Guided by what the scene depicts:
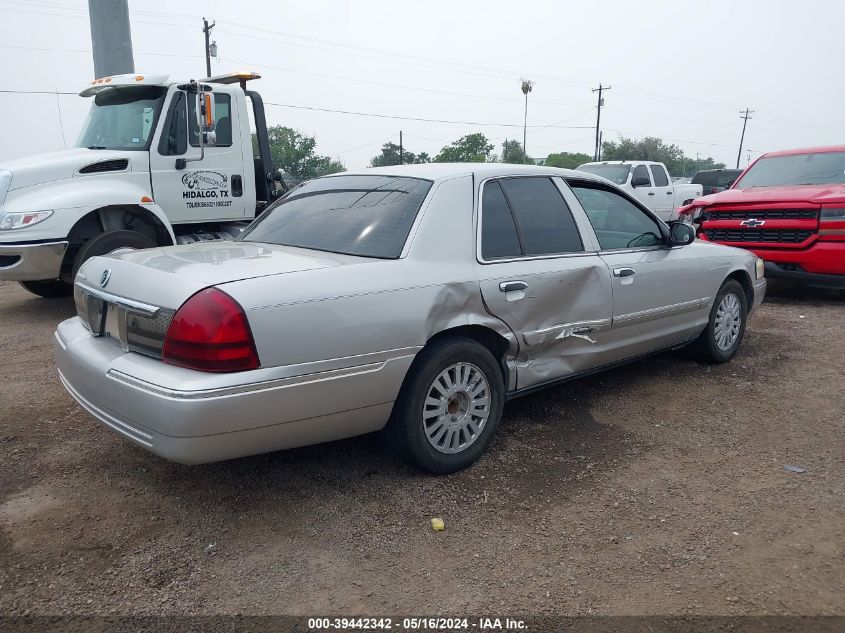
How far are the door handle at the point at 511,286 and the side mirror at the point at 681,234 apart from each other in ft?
5.50

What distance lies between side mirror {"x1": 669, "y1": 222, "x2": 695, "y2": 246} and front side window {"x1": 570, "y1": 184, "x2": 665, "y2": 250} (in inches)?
2.9

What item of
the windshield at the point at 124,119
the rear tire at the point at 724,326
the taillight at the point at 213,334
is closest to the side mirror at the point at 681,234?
the rear tire at the point at 724,326

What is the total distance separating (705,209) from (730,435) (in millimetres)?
5584

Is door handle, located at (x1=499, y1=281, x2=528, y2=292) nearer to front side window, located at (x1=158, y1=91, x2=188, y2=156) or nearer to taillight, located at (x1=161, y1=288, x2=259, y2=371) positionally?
taillight, located at (x1=161, y1=288, x2=259, y2=371)

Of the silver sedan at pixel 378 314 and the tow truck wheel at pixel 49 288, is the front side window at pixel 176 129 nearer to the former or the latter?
the tow truck wheel at pixel 49 288

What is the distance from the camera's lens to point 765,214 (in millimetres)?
8367

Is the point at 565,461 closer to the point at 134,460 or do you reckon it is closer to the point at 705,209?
the point at 134,460

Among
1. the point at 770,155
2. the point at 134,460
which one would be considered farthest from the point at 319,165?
the point at 134,460

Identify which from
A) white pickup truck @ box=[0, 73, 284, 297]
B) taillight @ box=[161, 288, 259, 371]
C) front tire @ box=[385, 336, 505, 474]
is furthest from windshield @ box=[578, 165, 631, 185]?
taillight @ box=[161, 288, 259, 371]

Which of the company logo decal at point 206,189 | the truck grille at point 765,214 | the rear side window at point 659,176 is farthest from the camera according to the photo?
the rear side window at point 659,176

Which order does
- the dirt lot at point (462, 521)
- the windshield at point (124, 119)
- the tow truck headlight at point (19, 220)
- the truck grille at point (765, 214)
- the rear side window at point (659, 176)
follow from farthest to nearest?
the rear side window at point (659, 176) → the truck grille at point (765, 214) → the windshield at point (124, 119) → the tow truck headlight at point (19, 220) → the dirt lot at point (462, 521)

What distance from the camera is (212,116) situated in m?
7.33

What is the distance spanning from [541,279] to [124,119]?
5.75 meters

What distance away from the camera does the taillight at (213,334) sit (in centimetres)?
276
